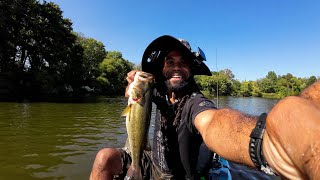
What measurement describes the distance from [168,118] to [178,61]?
3.24 feet

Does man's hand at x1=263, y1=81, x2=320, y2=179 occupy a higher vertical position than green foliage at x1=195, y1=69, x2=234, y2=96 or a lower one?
lower

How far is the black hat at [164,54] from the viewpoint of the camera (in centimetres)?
463

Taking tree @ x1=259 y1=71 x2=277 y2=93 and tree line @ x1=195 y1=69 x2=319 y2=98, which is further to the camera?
tree @ x1=259 y1=71 x2=277 y2=93

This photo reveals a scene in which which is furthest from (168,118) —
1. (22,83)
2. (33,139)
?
(22,83)

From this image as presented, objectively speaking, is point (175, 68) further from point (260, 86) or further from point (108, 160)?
point (260, 86)

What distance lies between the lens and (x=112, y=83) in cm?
7256

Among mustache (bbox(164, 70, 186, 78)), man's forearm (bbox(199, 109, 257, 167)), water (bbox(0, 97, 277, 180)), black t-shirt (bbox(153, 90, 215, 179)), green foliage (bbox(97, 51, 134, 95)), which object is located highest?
green foliage (bbox(97, 51, 134, 95))

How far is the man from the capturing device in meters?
1.09

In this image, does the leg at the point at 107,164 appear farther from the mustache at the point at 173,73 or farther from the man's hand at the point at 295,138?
the man's hand at the point at 295,138

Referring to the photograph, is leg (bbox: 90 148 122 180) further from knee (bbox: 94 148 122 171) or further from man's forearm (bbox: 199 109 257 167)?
man's forearm (bbox: 199 109 257 167)

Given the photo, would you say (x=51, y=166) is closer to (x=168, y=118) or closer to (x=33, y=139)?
(x=33, y=139)

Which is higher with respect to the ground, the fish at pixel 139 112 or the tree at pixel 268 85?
the tree at pixel 268 85

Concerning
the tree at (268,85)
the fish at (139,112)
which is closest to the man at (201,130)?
the fish at (139,112)

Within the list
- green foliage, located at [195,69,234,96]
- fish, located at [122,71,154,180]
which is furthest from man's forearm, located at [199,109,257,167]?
green foliage, located at [195,69,234,96]
